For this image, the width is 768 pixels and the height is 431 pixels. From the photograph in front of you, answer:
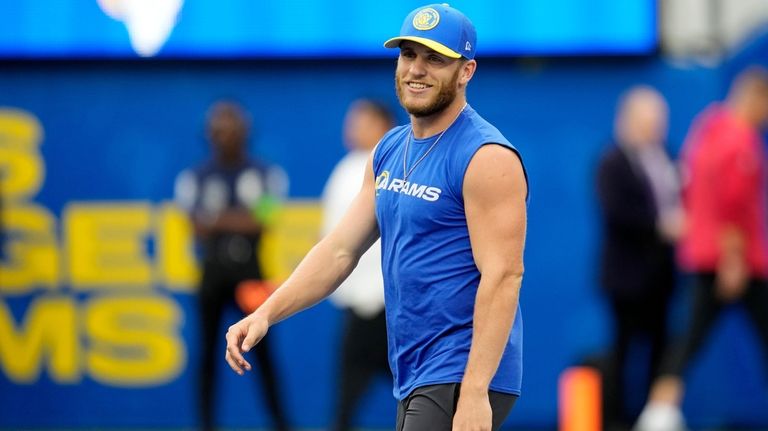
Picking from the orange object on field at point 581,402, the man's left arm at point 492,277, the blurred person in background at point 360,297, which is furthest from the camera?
the orange object on field at point 581,402

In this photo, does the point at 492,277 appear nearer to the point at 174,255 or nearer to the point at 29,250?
the point at 174,255

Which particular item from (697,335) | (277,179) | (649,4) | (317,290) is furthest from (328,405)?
(317,290)

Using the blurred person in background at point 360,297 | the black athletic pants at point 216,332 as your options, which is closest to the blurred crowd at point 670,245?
the blurred person in background at point 360,297

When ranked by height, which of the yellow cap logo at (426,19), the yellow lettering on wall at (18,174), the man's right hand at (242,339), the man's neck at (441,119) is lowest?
the man's right hand at (242,339)

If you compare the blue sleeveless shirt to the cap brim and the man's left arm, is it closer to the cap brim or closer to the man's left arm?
the man's left arm

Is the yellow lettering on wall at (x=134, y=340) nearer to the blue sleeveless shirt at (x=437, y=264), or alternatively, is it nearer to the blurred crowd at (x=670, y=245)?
the blurred crowd at (x=670, y=245)

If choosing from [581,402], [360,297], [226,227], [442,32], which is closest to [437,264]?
[442,32]

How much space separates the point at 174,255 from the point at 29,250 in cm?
104

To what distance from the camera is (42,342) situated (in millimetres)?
10961

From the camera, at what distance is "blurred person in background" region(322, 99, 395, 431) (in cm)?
859

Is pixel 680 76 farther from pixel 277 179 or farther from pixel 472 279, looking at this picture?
pixel 472 279

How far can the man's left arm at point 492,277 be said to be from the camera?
4.74 meters

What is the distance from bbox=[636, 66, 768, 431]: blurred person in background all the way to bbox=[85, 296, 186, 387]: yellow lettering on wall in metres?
3.41

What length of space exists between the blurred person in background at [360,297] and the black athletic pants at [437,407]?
353cm
